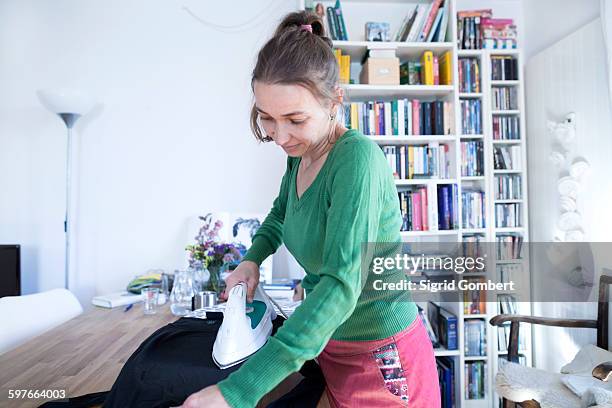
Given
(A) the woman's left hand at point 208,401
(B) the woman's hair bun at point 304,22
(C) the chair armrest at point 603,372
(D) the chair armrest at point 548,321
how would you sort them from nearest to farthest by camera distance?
(A) the woman's left hand at point 208,401 < (B) the woman's hair bun at point 304,22 < (C) the chair armrest at point 603,372 < (D) the chair armrest at point 548,321

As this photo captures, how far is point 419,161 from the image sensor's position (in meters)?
2.39

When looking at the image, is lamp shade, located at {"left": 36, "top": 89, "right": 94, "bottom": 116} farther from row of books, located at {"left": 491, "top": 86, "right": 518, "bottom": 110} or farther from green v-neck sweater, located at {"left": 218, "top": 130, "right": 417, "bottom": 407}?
row of books, located at {"left": 491, "top": 86, "right": 518, "bottom": 110}

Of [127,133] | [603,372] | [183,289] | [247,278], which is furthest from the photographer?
[127,133]

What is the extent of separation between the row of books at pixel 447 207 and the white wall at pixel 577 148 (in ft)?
1.92

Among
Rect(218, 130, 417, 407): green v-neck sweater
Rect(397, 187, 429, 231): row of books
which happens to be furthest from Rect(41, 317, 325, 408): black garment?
Rect(397, 187, 429, 231): row of books

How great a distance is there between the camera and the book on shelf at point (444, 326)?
235 cm

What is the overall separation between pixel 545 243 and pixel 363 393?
219 cm

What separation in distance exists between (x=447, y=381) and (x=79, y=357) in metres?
2.00

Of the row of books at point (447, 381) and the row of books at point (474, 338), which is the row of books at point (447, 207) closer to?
the row of books at point (474, 338)

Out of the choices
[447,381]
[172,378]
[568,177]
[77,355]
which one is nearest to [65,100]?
[77,355]

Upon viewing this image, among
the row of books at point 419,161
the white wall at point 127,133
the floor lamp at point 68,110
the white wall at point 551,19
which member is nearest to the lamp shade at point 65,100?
the floor lamp at point 68,110

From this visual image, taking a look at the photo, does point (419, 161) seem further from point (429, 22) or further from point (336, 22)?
point (336, 22)

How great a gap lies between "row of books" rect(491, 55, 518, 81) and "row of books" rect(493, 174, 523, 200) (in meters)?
0.61

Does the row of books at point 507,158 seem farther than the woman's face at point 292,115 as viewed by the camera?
Yes
